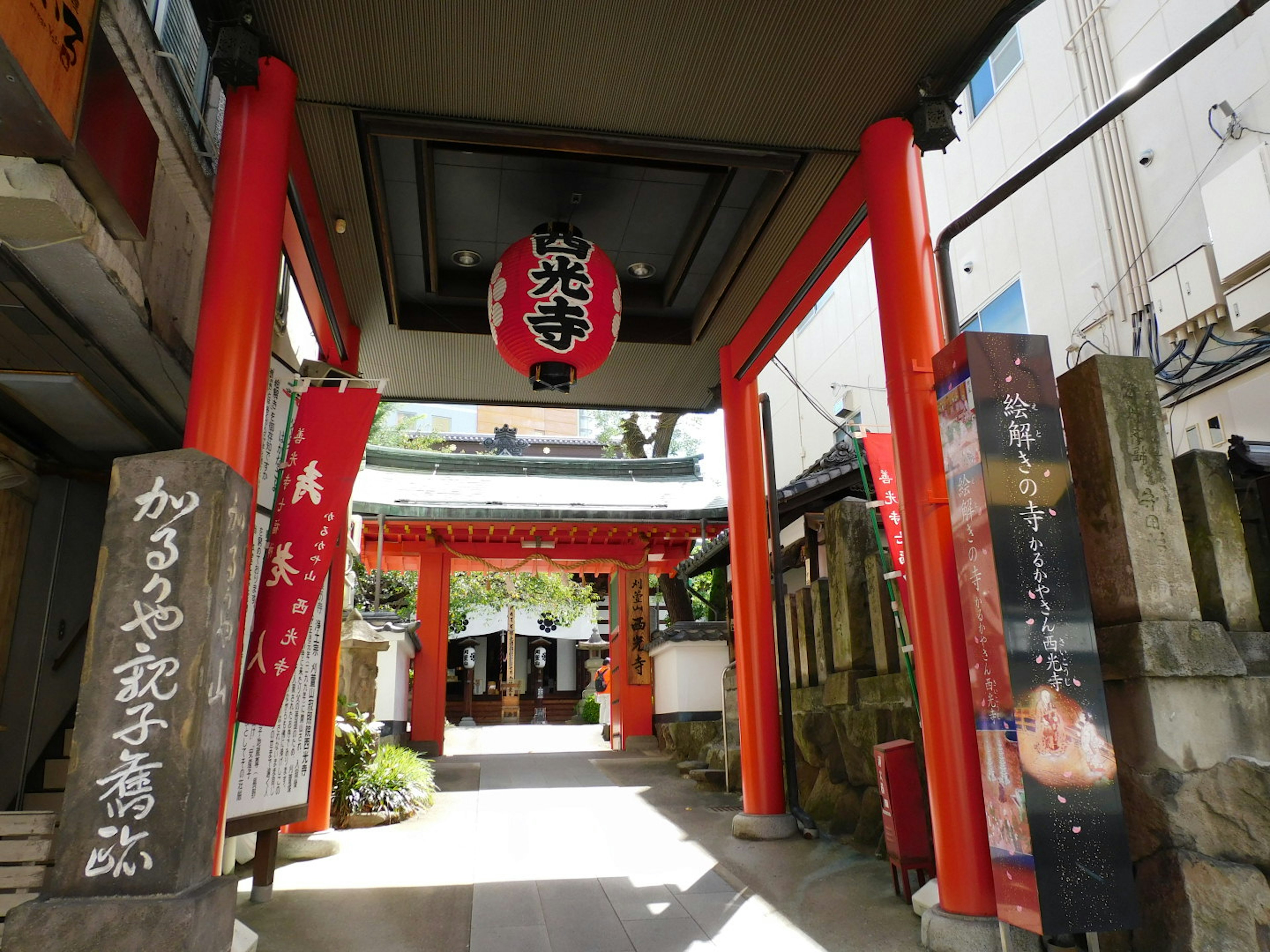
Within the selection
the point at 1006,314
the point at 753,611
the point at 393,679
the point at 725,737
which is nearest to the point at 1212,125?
the point at 1006,314

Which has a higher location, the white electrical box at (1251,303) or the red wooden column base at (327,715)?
the white electrical box at (1251,303)

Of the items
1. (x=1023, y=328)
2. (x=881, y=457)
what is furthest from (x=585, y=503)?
(x=881, y=457)

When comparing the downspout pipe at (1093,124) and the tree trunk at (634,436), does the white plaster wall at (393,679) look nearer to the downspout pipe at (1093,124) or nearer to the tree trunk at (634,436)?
the downspout pipe at (1093,124)

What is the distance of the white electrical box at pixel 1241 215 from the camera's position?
764cm

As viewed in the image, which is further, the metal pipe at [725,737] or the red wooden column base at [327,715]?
the metal pipe at [725,737]

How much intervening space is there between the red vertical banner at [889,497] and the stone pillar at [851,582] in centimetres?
48

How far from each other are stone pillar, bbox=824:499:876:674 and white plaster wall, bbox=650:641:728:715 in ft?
20.6

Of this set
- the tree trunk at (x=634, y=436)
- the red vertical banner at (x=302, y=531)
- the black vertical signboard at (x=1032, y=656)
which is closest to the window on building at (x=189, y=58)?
the red vertical banner at (x=302, y=531)

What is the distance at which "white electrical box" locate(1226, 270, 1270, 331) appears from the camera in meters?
7.71

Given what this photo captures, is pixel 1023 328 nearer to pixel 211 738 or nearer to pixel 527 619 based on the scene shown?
pixel 211 738

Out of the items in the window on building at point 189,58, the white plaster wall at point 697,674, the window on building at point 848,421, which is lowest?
the white plaster wall at point 697,674

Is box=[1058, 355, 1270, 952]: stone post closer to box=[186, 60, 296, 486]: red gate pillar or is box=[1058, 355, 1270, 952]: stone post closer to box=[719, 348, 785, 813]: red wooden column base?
box=[719, 348, 785, 813]: red wooden column base

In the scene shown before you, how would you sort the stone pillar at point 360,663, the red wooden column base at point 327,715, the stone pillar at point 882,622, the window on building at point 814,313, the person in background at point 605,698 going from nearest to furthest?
the stone pillar at point 882,622
the red wooden column base at point 327,715
the stone pillar at point 360,663
the window on building at point 814,313
the person in background at point 605,698

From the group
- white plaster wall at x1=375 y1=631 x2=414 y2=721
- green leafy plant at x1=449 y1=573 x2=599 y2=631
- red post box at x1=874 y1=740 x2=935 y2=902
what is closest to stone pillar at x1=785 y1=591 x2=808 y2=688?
red post box at x1=874 y1=740 x2=935 y2=902
